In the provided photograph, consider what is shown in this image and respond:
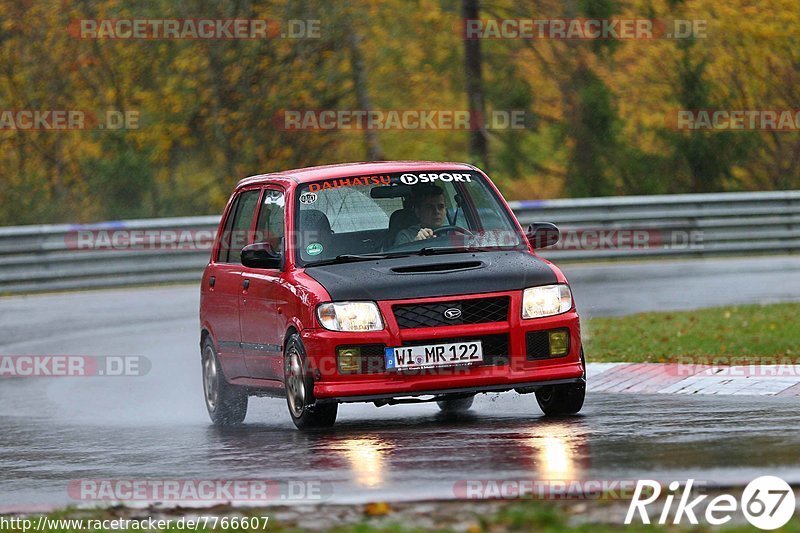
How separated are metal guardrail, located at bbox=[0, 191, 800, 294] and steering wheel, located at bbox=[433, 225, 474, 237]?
46.6 ft

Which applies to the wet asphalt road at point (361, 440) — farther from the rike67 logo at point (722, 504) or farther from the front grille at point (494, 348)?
the front grille at point (494, 348)

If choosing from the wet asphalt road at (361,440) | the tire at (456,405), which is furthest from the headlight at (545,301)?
the tire at (456,405)

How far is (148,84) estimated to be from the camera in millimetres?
38688

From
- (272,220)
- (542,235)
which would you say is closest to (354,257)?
(272,220)

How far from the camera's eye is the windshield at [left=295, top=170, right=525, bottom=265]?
1088 centimetres

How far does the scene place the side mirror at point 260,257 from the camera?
10.9 metres

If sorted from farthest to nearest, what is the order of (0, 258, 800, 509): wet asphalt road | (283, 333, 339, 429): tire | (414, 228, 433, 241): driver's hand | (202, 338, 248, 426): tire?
1. (202, 338, 248, 426): tire
2. (414, 228, 433, 241): driver's hand
3. (283, 333, 339, 429): tire
4. (0, 258, 800, 509): wet asphalt road

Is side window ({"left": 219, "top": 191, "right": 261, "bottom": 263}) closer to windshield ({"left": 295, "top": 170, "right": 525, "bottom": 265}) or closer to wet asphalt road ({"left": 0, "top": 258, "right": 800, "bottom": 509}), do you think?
windshield ({"left": 295, "top": 170, "right": 525, "bottom": 265})

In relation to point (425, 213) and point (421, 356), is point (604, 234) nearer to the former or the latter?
point (425, 213)

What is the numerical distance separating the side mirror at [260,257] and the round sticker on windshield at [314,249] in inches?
8.2

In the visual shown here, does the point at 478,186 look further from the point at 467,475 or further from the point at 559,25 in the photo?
the point at 559,25

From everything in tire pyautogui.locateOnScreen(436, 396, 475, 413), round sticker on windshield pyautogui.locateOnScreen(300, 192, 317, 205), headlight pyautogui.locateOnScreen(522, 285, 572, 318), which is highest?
round sticker on windshield pyautogui.locateOnScreen(300, 192, 317, 205)

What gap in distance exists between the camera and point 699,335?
1546 centimetres

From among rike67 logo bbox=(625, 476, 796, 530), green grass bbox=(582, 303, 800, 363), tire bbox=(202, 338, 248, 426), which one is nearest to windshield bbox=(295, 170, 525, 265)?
tire bbox=(202, 338, 248, 426)
